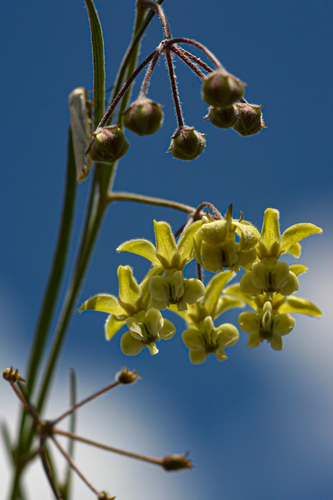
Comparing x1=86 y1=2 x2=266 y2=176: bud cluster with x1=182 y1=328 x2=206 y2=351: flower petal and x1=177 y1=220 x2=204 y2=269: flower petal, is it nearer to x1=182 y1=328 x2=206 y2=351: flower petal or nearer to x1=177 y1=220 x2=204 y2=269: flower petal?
x1=177 y1=220 x2=204 y2=269: flower petal

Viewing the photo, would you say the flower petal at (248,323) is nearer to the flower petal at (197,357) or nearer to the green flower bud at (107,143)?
the flower petal at (197,357)

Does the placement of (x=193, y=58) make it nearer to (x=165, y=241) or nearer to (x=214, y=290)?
(x=165, y=241)

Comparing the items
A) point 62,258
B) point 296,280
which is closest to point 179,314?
point 296,280

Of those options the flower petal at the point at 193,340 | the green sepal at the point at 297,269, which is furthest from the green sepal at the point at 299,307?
the flower petal at the point at 193,340

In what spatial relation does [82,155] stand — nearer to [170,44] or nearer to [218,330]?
[170,44]

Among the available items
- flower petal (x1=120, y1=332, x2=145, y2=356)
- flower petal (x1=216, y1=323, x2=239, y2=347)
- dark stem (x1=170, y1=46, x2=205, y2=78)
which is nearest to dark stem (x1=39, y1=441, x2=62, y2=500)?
flower petal (x1=120, y1=332, x2=145, y2=356)

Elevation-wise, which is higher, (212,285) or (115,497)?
(212,285)
